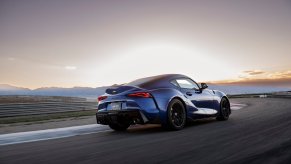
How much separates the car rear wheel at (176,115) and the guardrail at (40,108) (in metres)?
11.0

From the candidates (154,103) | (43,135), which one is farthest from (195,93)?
(43,135)

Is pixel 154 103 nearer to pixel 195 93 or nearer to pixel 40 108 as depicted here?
pixel 195 93

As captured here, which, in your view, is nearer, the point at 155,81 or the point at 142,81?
the point at 155,81

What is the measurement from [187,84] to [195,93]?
30cm

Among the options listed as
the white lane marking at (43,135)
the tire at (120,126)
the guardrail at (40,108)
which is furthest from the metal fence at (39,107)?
the tire at (120,126)

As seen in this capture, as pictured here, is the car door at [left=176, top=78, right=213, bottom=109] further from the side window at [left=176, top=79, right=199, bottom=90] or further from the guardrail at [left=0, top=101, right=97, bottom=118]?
the guardrail at [left=0, top=101, right=97, bottom=118]

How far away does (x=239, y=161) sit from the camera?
4379 mm

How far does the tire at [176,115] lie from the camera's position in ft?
26.3

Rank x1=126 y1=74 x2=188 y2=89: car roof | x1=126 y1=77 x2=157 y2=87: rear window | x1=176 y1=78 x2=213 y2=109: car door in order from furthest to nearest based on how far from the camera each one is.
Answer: x1=176 y1=78 x2=213 y2=109: car door < x1=126 y1=77 x2=157 y2=87: rear window < x1=126 y1=74 x2=188 y2=89: car roof

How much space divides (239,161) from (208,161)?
36 centimetres

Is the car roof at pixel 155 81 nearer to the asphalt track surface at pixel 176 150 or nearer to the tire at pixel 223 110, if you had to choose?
the asphalt track surface at pixel 176 150

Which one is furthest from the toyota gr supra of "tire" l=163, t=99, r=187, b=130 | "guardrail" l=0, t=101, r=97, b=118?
"guardrail" l=0, t=101, r=97, b=118

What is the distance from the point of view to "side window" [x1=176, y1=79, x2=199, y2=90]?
9001 mm

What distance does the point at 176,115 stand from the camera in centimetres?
838
